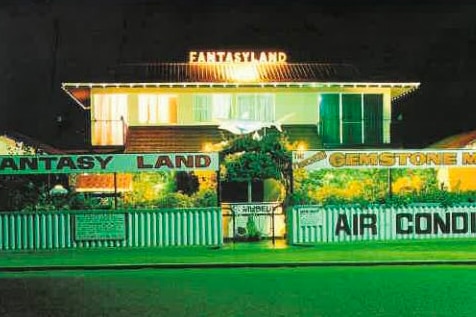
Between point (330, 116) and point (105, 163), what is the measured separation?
519 inches

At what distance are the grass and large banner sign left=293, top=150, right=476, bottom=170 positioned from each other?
227 centimetres

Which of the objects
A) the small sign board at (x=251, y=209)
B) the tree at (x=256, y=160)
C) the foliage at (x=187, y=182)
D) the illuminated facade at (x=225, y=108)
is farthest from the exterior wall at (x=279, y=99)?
the small sign board at (x=251, y=209)

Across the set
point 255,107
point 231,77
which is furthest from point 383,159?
point 231,77

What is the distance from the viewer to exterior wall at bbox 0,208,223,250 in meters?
20.5

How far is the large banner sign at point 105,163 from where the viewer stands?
2084cm

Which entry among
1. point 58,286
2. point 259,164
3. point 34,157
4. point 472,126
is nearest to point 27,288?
point 58,286

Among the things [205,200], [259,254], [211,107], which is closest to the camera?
[259,254]

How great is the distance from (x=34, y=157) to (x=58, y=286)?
790 centimetres

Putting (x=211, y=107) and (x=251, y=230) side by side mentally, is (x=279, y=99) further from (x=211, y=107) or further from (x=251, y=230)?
(x=251, y=230)

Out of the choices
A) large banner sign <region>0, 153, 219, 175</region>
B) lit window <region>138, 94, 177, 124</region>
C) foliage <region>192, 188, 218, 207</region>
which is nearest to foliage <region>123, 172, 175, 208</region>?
foliage <region>192, 188, 218, 207</region>

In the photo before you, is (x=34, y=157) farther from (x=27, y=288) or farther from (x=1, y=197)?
(x=27, y=288)

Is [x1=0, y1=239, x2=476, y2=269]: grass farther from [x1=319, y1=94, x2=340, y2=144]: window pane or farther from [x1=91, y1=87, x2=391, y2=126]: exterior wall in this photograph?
[x1=91, y1=87, x2=391, y2=126]: exterior wall

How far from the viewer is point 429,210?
21500mm

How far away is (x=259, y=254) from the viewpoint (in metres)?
18.7
